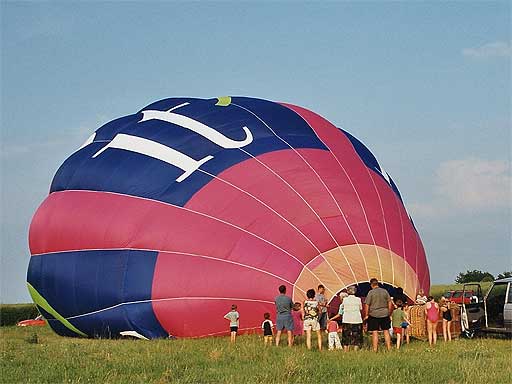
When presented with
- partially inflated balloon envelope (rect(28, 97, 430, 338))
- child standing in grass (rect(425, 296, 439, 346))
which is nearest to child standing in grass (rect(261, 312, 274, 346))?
partially inflated balloon envelope (rect(28, 97, 430, 338))

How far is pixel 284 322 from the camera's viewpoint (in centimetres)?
1311

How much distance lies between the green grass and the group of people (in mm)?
320

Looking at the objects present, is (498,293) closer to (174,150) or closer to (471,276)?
(174,150)

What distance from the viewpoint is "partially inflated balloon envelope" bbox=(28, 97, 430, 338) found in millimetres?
14398

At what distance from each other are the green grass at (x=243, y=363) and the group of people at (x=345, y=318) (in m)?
0.32

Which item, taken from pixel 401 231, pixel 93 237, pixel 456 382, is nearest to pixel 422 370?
pixel 456 382

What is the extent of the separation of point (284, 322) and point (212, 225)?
253 cm

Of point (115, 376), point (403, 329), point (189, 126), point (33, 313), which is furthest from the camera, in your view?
point (33, 313)

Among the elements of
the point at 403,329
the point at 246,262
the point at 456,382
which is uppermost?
the point at 246,262

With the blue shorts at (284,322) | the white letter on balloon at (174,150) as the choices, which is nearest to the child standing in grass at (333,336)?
the blue shorts at (284,322)

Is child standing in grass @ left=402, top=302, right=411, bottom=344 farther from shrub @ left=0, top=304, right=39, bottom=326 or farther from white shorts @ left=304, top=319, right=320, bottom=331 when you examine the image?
shrub @ left=0, top=304, right=39, bottom=326

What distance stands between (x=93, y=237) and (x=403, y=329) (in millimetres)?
6102

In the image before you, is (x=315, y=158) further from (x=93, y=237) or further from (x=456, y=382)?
(x=456, y=382)

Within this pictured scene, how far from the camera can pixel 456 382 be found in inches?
365
